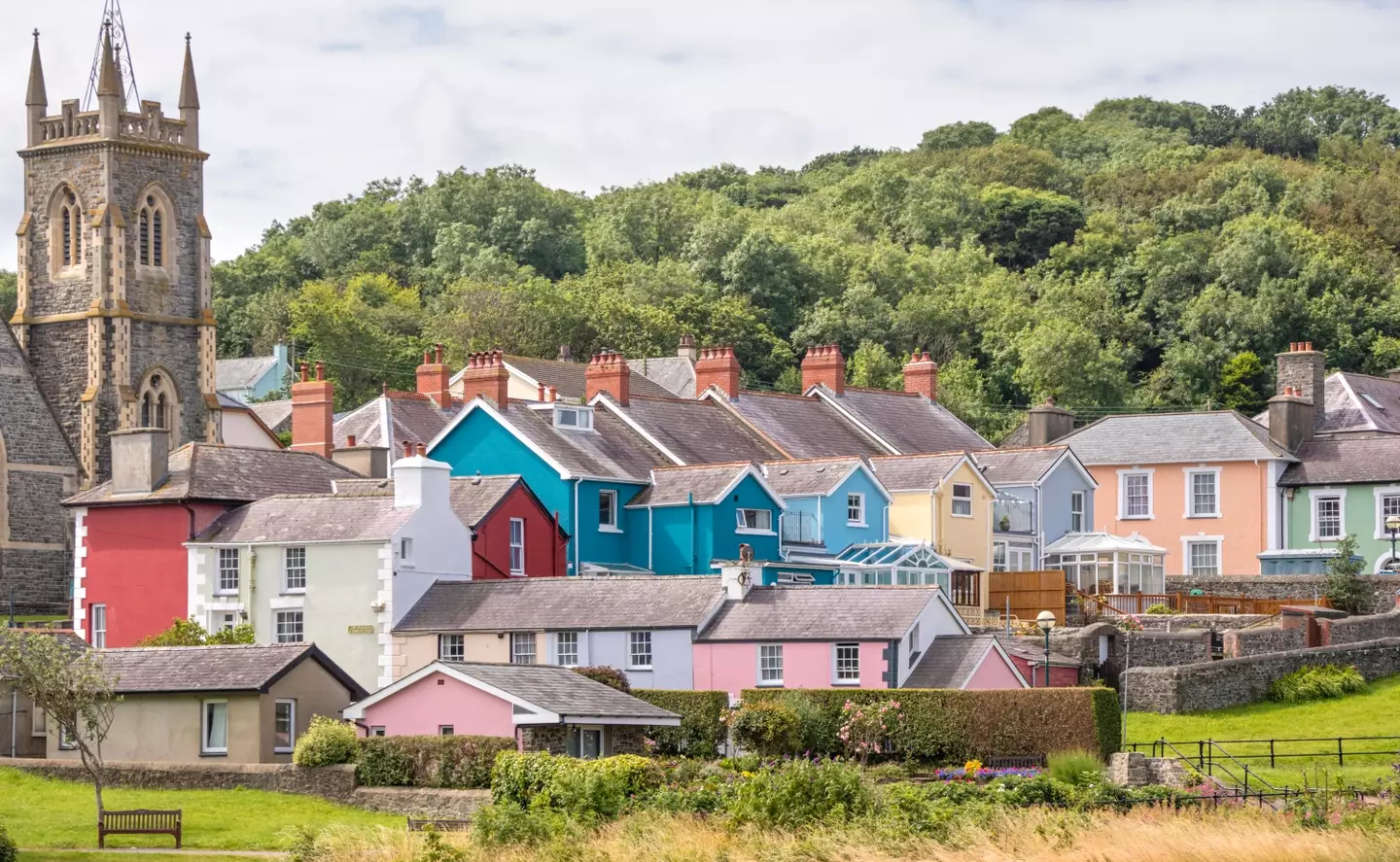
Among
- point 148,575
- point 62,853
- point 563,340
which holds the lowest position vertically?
point 62,853

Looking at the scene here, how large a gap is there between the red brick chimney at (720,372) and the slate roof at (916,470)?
23.3 feet

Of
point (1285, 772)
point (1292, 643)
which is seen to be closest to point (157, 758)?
point (1285, 772)

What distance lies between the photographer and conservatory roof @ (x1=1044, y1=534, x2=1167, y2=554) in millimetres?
68000

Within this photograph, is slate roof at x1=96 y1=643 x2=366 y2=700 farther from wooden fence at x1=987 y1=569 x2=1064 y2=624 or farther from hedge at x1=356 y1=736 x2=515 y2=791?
wooden fence at x1=987 y1=569 x2=1064 y2=624

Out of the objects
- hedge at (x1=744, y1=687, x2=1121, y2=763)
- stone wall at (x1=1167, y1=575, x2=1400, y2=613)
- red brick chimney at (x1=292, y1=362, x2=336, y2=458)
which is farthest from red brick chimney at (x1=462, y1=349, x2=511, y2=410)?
stone wall at (x1=1167, y1=575, x2=1400, y2=613)

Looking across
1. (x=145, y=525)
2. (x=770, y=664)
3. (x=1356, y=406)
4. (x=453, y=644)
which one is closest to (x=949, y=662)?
(x=770, y=664)

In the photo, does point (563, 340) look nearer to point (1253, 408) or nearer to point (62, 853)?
point (1253, 408)

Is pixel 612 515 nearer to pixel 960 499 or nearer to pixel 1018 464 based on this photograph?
pixel 960 499

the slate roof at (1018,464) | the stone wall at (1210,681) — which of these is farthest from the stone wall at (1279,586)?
the stone wall at (1210,681)

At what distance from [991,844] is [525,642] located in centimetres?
2131

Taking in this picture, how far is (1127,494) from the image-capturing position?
7600 centimetres

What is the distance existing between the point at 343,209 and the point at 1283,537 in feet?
275

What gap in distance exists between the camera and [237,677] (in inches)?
1865

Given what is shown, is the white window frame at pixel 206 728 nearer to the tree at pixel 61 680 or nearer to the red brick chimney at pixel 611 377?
the tree at pixel 61 680
